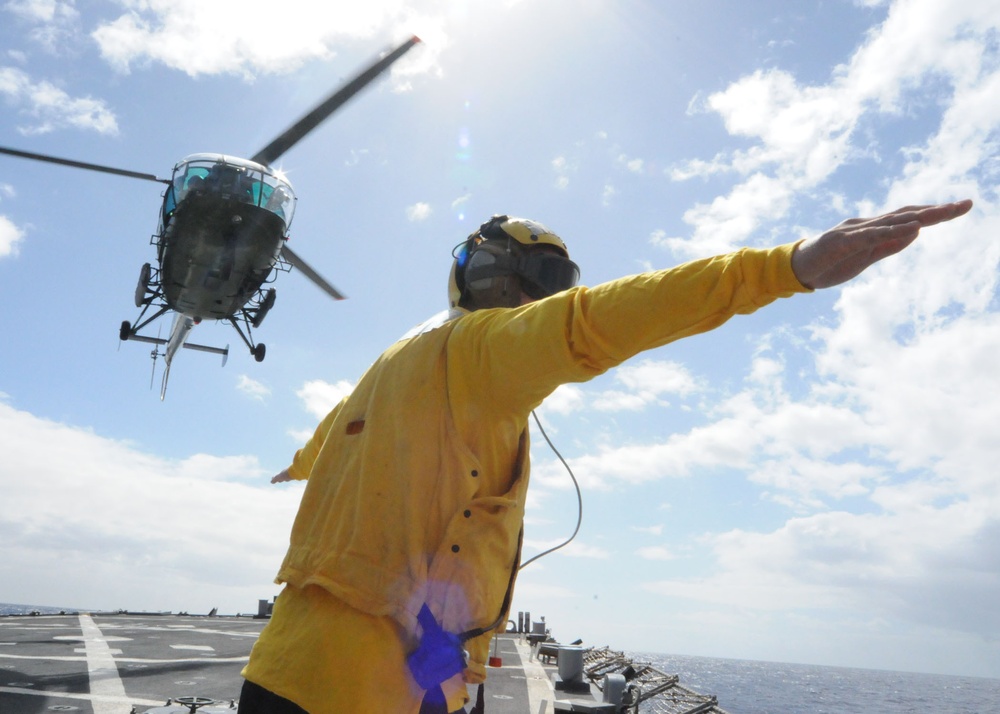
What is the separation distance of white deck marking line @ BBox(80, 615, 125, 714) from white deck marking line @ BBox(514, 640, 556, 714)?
6.10 m

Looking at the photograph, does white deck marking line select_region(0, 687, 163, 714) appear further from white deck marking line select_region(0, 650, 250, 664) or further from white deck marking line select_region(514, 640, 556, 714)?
white deck marking line select_region(514, 640, 556, 714)

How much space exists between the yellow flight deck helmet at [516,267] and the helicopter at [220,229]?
17.1m

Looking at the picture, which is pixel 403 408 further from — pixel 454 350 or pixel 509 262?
pixel 509 262

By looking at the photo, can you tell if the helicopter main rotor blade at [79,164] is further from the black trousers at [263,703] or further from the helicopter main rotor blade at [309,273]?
the black trousers at [263,703]

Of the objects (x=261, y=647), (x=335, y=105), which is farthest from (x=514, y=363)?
(x=335, y=105)

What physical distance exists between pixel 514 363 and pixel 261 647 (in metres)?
1.24

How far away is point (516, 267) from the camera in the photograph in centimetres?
292

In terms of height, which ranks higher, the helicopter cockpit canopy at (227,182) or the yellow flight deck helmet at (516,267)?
the helicopter cockpit canopy at (227,182)

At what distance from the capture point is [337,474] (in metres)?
2.46

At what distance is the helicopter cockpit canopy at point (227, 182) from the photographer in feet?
60.3

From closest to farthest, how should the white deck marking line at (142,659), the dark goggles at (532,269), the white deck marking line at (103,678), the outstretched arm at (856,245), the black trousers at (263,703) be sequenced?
the outstretched arm at (856,245)
the black trousers at (263,703)
the dark goggles at (532,269)
the white deck marking line at (103,678)
the white deck marking line at (142,659)

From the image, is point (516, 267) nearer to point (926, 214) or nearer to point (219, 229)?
point (926, 214)

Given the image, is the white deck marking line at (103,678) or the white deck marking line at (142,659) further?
the white deck marking line at (142,659)

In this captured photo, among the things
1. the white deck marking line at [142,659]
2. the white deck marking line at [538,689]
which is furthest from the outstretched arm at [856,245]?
the white deck marking line at [142,659]
